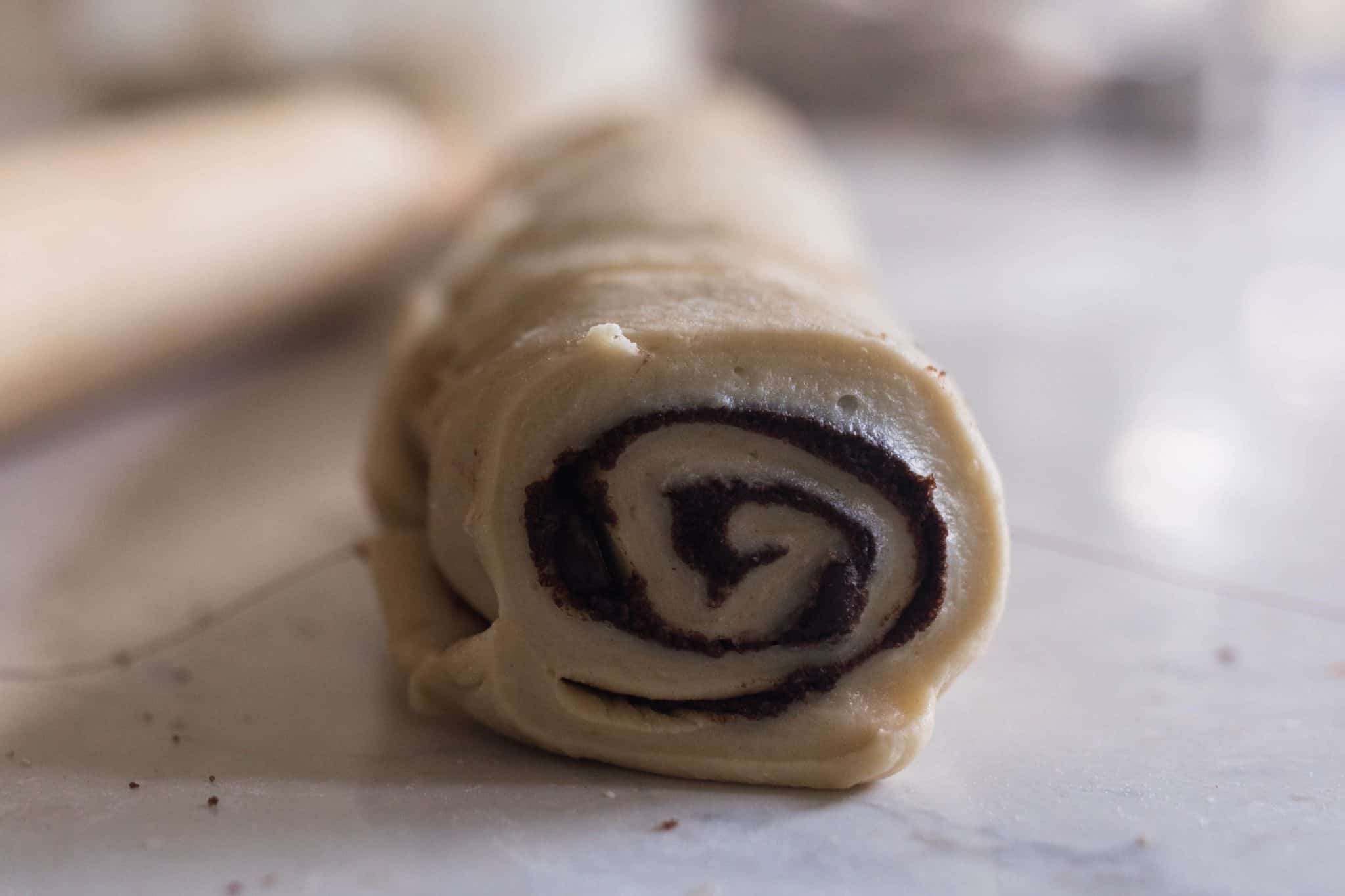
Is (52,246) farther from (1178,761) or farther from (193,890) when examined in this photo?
(1178,761)

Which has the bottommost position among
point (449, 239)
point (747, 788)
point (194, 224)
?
point (747, 788)

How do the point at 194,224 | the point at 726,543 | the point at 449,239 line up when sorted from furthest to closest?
the point at 449,239 → the point at 194,224 → the point at 726,543

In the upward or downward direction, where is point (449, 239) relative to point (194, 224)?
upward

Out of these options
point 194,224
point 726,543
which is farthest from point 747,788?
point 194,224

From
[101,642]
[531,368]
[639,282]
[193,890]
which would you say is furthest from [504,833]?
[101,642]

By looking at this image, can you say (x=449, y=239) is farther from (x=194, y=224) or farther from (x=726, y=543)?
(x=726, y=543)

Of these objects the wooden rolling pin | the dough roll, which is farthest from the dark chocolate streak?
the wooden rolling pin

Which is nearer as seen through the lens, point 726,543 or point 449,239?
point 726,543
